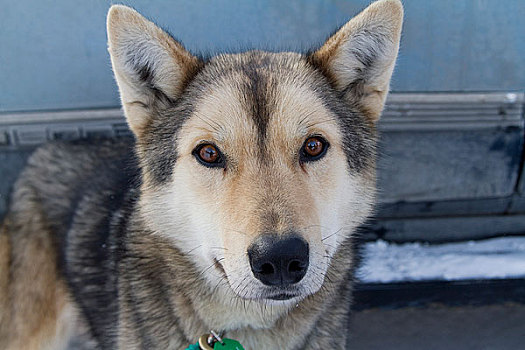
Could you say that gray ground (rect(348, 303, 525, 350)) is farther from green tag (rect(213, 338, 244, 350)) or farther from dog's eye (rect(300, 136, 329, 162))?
dog's eye (rect(300, 136, 329, 162))

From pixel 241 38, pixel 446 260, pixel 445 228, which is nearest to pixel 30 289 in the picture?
pixel 241 38

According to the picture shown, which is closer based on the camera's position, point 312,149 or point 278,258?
point 278,258

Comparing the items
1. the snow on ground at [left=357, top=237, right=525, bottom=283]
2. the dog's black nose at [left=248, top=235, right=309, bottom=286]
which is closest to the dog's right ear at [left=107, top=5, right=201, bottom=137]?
the dog's black nose at [left=248, top=235, right=309, bottom=286]

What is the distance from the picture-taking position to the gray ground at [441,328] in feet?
11.9

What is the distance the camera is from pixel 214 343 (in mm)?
2275

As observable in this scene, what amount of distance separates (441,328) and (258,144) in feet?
7.88

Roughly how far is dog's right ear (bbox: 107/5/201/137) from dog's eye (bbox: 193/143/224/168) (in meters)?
0.40

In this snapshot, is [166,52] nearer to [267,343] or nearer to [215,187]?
[215,187]

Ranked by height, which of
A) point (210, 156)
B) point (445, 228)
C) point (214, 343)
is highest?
point (210, 156)

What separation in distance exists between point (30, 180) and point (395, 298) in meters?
2.66

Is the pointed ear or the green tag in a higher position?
the pointed ear

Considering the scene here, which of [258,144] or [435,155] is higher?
[258,144]

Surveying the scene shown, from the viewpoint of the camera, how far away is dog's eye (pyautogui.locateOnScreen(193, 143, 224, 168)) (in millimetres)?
2176

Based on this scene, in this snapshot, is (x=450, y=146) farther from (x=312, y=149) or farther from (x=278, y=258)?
(x=278, y=258)
